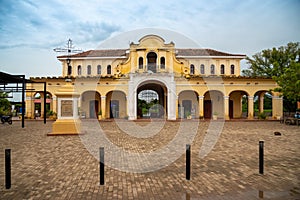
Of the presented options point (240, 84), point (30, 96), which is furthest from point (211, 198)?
point (30, 96)

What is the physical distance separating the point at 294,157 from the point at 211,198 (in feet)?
15.6

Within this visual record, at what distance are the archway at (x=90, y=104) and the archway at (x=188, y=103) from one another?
968cm

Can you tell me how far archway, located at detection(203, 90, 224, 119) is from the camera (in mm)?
29062

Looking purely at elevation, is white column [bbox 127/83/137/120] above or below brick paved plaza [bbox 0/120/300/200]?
above

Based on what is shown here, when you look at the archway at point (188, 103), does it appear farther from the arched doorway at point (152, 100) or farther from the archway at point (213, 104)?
the arched doorway at point (152, 100)

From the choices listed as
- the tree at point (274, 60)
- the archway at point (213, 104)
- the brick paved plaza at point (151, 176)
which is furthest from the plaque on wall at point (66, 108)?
the tree at point (274, 60)

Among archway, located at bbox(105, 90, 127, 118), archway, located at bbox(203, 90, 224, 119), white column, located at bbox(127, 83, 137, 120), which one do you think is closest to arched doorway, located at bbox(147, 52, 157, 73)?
white column, located at bbox(127, 83, 137, 120)

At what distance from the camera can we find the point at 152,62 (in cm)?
2756

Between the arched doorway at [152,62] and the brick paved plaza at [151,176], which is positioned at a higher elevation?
the arched doorway at [152,62]

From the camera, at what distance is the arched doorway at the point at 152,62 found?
1048 inches

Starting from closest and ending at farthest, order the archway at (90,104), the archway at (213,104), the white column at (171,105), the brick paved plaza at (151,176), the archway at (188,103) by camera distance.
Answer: the brick paved plaza at (151,176) < the white column at (171,105) < the archway at (188,103) < the archway at (213,104) < the archway at (90,104)

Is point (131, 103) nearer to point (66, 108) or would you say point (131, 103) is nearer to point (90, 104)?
point (90, 104)

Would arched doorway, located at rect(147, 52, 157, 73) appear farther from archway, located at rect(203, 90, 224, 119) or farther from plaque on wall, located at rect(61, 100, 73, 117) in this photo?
plaque on wall, located at rect(61, 100, 73, 117)

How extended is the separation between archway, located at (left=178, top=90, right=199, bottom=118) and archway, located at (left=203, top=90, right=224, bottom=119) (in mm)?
1302
